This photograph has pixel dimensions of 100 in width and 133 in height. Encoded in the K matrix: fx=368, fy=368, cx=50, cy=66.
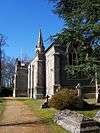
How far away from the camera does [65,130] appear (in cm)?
1841

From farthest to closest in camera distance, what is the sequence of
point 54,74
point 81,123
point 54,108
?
1. point 54,74
2. point 54,108
3. point 81,123

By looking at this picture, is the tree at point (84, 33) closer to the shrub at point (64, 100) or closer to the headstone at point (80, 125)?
the headstone at point (80, 125)

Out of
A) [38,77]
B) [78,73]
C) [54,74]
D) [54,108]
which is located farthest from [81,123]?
[38,77]

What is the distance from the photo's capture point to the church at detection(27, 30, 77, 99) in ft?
180

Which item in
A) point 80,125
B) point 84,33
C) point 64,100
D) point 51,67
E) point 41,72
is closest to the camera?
point 80,125

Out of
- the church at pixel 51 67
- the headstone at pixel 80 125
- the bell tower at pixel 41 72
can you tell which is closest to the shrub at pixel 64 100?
the headstone at pixel 80 125

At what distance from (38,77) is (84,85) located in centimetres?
1220

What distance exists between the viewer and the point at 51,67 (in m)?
57.1

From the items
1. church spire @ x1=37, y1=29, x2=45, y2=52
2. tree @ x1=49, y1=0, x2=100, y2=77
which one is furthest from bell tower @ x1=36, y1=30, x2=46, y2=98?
tree @ x1=49, y1=0, x2=100, y2=77

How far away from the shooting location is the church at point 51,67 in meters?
54.9

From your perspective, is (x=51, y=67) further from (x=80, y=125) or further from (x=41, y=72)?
(x=80, y=125)

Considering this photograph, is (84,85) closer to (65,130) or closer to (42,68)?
(42,68)

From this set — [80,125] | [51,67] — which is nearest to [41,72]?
[51,67]

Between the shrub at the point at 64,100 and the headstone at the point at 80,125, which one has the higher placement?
the shrub at the point at 64,100
